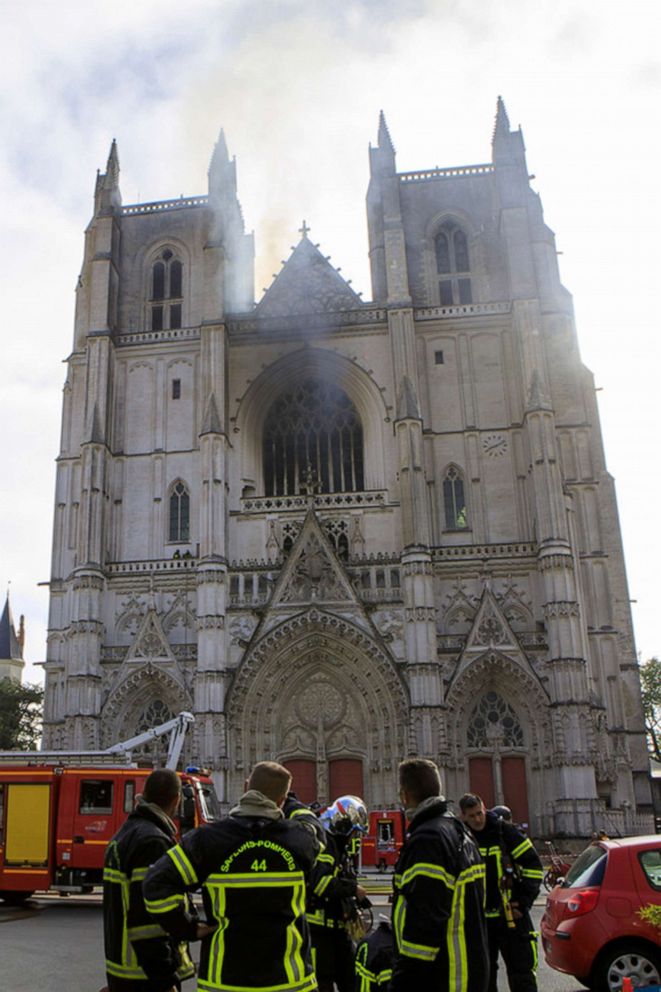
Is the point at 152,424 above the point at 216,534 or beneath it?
above

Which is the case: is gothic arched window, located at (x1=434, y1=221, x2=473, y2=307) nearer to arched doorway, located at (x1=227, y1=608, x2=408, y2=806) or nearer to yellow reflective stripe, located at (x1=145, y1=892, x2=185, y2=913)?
arched doorway, located at (x1=227, y1=608, x2=408, y2=806)

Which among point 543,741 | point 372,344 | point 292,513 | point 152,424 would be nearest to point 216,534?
point 292,513

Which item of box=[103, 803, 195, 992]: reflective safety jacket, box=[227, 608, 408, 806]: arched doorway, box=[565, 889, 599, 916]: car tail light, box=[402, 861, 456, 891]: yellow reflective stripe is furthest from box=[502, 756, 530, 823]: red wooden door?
box=[402, 861, 456, 891]: yellow reflective stripe

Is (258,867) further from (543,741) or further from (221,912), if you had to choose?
(543,741)

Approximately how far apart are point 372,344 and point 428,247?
493 cm

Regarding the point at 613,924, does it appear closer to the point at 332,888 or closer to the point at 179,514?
the point at 332,888

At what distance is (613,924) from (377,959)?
3.76 metres

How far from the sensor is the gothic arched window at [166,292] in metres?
36.3

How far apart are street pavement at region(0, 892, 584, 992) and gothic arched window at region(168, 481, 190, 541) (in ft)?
57.5

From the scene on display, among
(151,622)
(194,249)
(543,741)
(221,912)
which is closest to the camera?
(221,912)

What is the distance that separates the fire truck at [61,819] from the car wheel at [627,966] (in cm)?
1050

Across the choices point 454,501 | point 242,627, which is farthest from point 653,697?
point 242,627

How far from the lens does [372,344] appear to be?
111 feet

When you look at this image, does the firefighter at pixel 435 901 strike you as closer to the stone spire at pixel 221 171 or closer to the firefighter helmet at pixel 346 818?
the firefighter helmet at pixel 346 818
